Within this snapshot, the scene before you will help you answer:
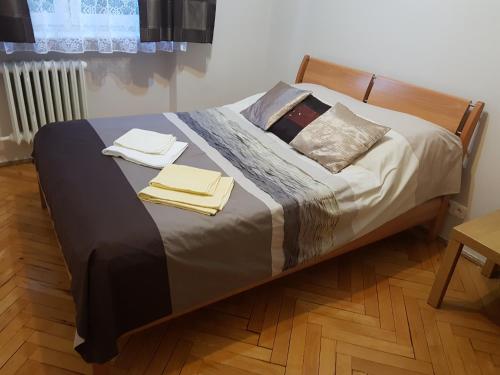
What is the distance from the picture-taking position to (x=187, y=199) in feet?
5.04

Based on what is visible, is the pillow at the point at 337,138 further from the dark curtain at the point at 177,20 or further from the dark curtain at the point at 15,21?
the dark curtain at the point at 15,21

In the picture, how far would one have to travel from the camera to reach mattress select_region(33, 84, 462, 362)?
51.1 inches

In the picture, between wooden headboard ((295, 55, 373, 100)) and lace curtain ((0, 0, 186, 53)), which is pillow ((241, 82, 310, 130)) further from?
lace curtain ((0, 0, 186, 53))

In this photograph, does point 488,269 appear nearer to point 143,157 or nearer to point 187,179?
point 187,179

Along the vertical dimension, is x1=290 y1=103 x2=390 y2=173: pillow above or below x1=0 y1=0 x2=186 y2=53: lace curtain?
below

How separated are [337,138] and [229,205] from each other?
0.81 m

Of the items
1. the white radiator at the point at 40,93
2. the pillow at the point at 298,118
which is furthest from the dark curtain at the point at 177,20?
the pillow at the point at 298,118

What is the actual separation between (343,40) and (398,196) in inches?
55.3

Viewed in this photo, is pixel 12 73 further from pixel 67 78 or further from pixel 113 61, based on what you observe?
pixel 113 61

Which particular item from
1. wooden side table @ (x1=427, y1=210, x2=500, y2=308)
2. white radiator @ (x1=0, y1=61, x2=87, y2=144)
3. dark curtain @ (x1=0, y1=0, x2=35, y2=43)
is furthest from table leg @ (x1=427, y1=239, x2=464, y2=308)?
dark curtain @ (x1=0, y1=0, x2=35, y2=43)

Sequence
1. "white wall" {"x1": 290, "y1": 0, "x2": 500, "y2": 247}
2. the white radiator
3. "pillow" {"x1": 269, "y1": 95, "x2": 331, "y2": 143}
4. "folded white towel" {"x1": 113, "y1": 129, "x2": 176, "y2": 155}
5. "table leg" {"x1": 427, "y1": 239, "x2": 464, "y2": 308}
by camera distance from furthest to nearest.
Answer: the white radiator
"pillow" {"x1": 269, "y1": 95, "x2": 331, "y2": 143}
"white wall" {"x1": 290, "y1": 0, "x2": 500, "y2": 247}
"folded white towel" {"x1": 113, "y1": 129, "x2": 176, "y2": 155}
"table leg" {"x1": 427, "y1": 239, "x2": 464, "y2": 308}

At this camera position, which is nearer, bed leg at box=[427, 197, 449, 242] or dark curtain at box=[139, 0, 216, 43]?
bed leg at box=[427, 197, 449, 242]

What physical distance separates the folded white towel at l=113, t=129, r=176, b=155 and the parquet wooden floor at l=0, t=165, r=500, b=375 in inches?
28.2

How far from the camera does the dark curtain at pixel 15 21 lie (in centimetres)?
231
